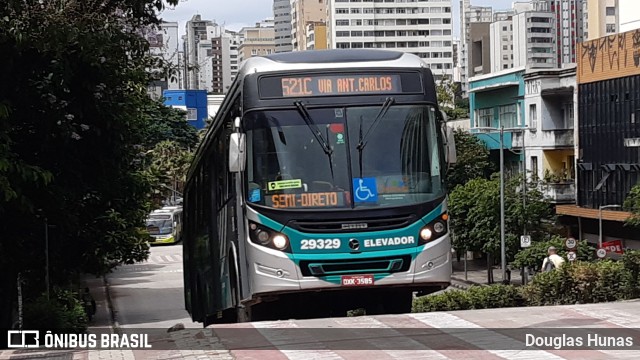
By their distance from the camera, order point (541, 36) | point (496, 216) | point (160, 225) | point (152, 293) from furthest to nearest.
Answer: point (541, 36) < point (160, 225) < point (496, 216) < point (152, 293)

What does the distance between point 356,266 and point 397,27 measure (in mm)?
155271

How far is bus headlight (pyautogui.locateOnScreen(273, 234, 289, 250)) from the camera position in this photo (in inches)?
471

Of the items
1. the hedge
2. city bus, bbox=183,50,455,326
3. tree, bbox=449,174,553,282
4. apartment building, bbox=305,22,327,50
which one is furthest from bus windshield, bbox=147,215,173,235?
Answer: apartment building, bbox=305,22,327,50

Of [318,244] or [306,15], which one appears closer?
[318,244]

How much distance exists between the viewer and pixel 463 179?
56.4 metres

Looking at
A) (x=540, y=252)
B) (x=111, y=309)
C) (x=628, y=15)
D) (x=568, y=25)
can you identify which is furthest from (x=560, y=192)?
(x=568, y=25)

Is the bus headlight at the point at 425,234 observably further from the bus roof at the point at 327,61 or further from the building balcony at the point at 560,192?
the building balcony at the point at 560,192

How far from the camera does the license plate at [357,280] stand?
39.2ft

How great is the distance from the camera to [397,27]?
6486 inches

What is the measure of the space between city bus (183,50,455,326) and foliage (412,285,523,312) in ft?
24.1

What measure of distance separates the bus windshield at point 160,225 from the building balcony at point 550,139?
26.6 meters

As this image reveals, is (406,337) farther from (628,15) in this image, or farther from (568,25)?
(568,25)

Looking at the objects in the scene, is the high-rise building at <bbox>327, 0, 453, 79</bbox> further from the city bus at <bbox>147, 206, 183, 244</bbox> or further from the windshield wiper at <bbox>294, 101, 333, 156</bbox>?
the windshield wiper at <bbox>294, 101, 333, 156</bbox>

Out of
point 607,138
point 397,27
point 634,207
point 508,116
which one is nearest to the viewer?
point 634,207
